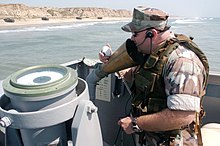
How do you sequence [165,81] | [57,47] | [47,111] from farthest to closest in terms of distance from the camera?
[57,47] → [165,81] → [47,111]

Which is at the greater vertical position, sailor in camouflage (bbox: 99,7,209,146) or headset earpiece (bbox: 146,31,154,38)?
headset earpiece (bbox: 146,31,154,38)

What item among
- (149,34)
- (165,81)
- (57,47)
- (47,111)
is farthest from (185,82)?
(57,47)

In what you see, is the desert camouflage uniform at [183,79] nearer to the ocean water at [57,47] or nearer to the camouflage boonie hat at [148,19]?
the camouflage boonie hat at [148,19]

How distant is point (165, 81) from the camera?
1.67 meters

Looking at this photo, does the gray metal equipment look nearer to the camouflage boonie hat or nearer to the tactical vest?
the tactical vest

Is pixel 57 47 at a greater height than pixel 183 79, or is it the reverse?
pixel 183 79

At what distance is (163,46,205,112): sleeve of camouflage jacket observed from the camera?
1.54 meters

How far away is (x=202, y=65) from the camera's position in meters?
1.66

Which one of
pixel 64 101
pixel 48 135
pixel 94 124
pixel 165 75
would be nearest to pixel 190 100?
pixel 165 75

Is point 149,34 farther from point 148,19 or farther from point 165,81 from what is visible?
point 165,81

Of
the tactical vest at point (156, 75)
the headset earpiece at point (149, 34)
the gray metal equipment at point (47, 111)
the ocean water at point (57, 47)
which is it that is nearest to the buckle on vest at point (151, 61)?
the tactical vest at point (156, 75)

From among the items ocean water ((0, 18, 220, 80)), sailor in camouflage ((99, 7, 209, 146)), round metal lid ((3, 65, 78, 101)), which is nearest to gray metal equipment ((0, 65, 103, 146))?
round metal lid ((3, 65, 78, 101))

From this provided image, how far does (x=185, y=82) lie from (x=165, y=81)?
154 mm

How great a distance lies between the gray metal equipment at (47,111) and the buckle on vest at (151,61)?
452 millimetres
